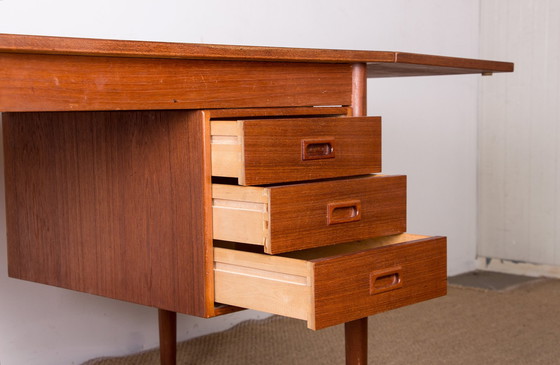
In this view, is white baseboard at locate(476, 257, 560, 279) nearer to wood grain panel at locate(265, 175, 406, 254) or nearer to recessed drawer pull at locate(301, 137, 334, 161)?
wood grain panel at locate(265, 175, 406, 254)

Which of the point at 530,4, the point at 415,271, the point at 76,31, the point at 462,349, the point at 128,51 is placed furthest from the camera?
the point at 530,4

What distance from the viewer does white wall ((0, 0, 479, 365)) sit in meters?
1.91

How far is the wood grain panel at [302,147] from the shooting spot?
1259 mm

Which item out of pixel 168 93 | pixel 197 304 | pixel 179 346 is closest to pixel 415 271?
pixel 197 304

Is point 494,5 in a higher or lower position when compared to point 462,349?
higher

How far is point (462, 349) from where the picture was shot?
215 cm

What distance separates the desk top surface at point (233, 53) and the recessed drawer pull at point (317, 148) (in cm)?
14

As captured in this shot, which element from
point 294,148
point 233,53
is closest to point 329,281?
point 294,148

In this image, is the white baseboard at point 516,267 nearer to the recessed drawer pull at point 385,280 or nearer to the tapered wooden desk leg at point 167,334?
Result: the tapered wooden desk leg at point 167,334

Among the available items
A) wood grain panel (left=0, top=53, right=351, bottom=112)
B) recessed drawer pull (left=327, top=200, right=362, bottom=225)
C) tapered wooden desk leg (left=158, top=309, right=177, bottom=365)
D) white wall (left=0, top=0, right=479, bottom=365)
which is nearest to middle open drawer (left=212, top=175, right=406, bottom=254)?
recessed drawer pull (left=327, top=200, right=362, bottom=225)

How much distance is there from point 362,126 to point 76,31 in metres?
0.84

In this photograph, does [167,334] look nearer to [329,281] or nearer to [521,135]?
[329,281]

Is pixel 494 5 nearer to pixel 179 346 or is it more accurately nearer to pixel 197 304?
pixel 179 346

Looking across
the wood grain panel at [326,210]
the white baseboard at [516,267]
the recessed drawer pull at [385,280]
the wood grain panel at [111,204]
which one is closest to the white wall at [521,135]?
the white baseboard at [516,267]
